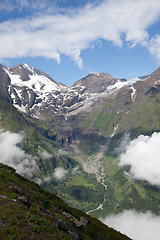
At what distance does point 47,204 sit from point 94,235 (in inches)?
499

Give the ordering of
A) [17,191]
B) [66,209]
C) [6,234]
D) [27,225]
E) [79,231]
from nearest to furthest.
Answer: [6,234] → [27,225] → [79,231] → [17,191] → [66,209]

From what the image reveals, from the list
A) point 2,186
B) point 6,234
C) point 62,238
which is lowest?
point 6,234

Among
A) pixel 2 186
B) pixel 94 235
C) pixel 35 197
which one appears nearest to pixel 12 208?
pixel 2 186

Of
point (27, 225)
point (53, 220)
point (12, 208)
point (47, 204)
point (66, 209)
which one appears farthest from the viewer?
point (66, 209)

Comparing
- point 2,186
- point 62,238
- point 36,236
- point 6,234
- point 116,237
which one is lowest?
point 6,234

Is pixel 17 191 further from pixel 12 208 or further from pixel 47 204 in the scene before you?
pixel 12 208

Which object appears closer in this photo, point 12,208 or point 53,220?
point 12,208

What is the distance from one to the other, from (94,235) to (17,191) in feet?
63.5

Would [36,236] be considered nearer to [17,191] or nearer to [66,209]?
[17,191]

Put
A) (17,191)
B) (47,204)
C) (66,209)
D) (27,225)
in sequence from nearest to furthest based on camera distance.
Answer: (27,225) < (17,191) < (47,204) < (66,209)

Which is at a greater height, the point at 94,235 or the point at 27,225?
the point at 94,235

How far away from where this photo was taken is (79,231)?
3566 cm

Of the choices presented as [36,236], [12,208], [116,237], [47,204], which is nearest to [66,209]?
[47,204]

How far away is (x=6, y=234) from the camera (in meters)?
19.6
